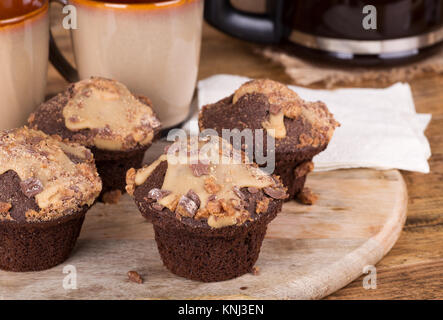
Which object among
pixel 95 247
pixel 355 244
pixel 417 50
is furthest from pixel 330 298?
pixel 417 50

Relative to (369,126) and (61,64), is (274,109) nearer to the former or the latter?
(369,126)

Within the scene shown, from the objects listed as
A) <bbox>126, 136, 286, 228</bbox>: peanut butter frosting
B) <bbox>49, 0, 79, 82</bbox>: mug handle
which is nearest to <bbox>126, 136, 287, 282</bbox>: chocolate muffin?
<bbox>126, 136, 286, 228</bbox>: peanut butter frosting

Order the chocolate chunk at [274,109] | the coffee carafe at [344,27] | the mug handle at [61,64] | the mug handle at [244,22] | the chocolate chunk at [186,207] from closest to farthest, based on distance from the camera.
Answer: the chocolate chunk at [186,207]
the chocolate chunk at [274,109]
the mug handle at [61,64]
the coffee carafe at [344,27]
the mug handle at [244,22]

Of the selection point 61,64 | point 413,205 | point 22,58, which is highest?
point 22,58

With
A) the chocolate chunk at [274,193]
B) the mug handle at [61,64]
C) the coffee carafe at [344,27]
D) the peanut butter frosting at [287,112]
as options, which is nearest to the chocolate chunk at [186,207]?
the chocolate chunk at [274,193]

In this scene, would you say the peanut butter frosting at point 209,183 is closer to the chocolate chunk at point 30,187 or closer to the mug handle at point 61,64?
the chocolate chunk at point 30,187

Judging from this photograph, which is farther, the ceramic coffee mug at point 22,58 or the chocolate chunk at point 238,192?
the ceramic coffee mug at point 22,58

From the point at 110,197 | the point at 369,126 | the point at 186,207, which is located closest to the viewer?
the point at 186,207

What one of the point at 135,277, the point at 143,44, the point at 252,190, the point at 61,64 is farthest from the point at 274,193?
the point at 61,64
